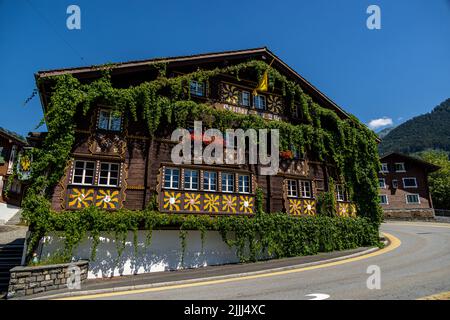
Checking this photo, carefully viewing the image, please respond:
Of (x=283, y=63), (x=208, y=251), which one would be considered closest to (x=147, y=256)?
(x=208, y=251)

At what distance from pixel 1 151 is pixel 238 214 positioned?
28.6 metres

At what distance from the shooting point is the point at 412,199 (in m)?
42.3

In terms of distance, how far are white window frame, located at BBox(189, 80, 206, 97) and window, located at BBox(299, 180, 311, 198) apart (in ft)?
27.9

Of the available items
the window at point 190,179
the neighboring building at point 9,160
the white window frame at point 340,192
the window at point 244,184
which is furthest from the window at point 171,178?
the neighboring building at point 9,160

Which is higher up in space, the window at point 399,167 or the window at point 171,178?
the window at point 399,167

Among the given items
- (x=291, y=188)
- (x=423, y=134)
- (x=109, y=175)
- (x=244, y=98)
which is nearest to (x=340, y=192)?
(x=291, y=188)

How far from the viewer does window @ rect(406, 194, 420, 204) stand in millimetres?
41878

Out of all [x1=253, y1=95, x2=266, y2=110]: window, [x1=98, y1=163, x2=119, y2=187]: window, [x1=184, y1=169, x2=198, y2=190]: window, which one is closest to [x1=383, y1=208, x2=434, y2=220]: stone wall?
[x1=253, y1=95, x2=266, y2=110]: window

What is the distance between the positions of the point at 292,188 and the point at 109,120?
11639 millimetres

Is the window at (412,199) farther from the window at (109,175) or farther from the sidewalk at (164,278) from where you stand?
the window at (109,175)

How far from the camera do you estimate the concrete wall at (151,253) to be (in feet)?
40.7

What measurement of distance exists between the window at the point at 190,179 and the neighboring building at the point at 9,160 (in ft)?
76.3

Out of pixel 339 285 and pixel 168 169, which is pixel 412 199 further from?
pixel 168 169
